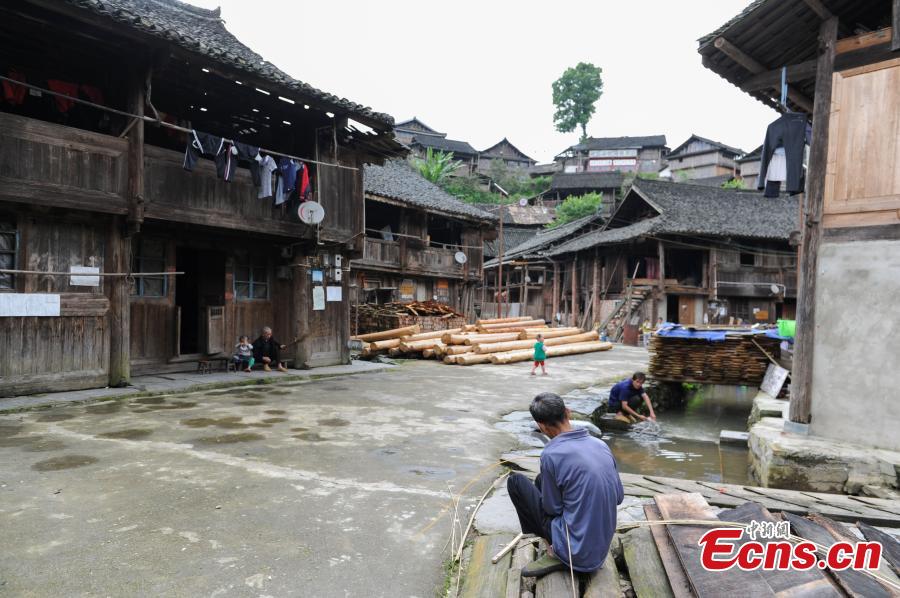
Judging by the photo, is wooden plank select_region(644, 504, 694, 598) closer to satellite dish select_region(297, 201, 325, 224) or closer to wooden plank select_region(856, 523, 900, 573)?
wooden plank select_region(856, 523, 900, 573)

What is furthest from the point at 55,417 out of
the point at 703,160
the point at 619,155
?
the point at 619,155

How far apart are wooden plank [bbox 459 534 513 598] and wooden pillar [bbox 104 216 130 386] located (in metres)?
8.85

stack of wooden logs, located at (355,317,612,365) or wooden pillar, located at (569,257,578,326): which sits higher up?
wooden pillar, located at (569,257,578,326)

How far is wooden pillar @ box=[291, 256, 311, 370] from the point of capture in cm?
1352

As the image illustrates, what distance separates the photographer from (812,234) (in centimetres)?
683

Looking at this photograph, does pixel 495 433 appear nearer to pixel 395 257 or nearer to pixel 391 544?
pixel 391 544

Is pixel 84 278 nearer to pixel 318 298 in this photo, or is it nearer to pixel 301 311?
pixel 301 311

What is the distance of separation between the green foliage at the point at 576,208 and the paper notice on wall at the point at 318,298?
34819mm

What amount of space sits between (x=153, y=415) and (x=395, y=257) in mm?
16415

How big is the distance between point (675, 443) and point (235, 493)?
27.7 feet

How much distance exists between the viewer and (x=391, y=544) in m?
4.04

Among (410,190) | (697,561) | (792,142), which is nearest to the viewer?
(697,561)

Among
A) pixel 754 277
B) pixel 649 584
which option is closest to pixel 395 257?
pixel 754 277

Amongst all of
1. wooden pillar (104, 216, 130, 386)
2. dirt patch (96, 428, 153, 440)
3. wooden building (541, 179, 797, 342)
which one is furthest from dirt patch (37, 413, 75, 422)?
wooden building (541, 179, 797, 342)
